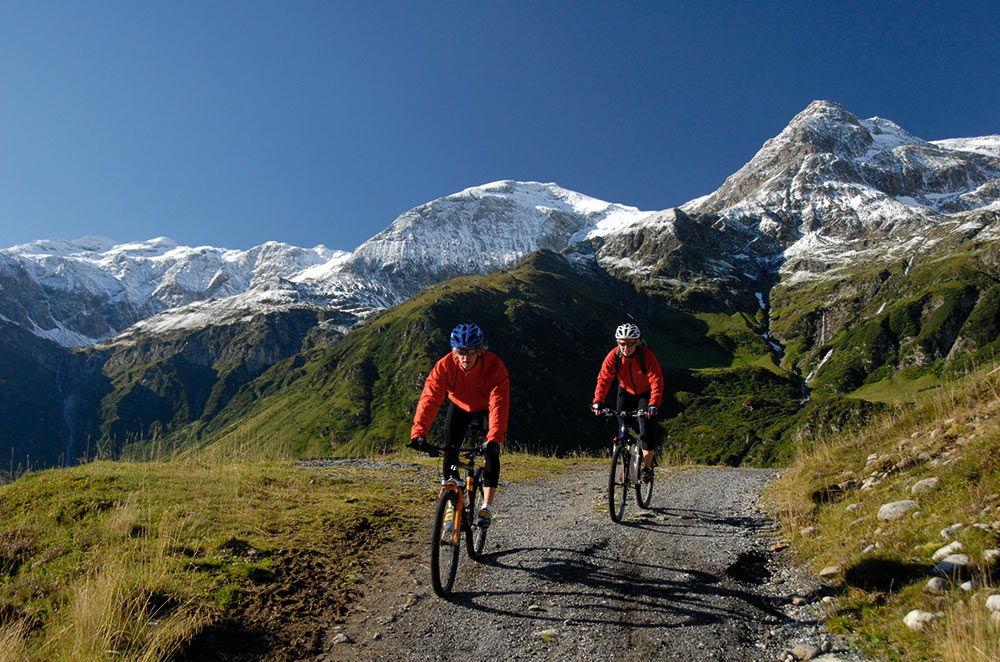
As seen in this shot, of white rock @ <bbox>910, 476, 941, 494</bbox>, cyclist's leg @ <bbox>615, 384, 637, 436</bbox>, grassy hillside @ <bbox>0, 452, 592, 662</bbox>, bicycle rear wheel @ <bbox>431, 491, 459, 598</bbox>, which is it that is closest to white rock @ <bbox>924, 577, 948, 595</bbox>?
white rock @ <bbox>910, 476, 941, 494</bbox>

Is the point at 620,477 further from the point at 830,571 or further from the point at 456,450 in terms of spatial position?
the point at 456,450

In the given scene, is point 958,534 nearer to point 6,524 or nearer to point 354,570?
point 354,570

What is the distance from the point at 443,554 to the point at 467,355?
326cm

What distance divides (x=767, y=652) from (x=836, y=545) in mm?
3373

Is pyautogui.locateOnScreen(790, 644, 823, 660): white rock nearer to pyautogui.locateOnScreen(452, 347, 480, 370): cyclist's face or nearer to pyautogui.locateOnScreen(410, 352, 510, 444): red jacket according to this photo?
pyautogui.locateOnScreen(410, 352, 510, 444): red jacket

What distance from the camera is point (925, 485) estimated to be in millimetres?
8406

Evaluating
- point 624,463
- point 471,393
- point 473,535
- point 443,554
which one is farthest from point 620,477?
point 443,554

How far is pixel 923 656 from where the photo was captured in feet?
16.8

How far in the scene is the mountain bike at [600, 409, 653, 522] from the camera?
39.2 feet

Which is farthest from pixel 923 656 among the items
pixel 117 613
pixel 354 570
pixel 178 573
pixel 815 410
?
pixel 815 410

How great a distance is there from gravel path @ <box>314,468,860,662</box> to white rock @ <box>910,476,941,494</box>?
8.16 feet

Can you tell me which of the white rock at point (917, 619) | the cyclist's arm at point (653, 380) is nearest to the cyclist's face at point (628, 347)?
the cyclist's arm at point (653, 380)

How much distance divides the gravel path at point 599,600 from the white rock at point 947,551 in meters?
1.58

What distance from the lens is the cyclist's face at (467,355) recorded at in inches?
352
